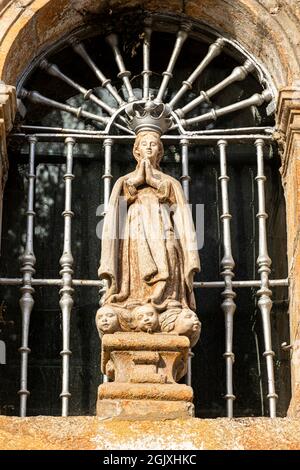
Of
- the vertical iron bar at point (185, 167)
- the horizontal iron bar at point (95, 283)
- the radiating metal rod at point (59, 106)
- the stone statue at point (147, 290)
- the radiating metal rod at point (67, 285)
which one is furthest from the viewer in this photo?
the radiating metal rod at point (59, 106)

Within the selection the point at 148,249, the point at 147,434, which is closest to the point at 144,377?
the point at 147,434

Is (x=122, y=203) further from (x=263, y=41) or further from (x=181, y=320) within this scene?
(x=263, y=41)

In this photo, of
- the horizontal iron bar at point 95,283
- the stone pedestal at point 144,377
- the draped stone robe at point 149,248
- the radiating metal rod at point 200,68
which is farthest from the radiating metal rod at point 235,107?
the stone pedestal at point 144,377

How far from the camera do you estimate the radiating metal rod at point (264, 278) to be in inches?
460

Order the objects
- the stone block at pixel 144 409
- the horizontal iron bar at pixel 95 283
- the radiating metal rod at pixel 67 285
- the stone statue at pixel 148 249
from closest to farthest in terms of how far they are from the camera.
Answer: the stone block at pixel 144 409 < the stone statue at pixel 148 249 < the radiating metal rod at pixel 67 285 < the horizontal iron bar at pixel 95 283

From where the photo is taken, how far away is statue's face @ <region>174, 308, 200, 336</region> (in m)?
10.6

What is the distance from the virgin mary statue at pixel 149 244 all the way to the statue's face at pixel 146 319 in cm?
10

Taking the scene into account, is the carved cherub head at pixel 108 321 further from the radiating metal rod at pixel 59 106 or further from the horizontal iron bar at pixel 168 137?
the radiating metal rod at pixel 59 106

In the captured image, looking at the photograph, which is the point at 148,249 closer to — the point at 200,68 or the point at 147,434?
the point at 147,434

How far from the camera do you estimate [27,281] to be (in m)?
12.0

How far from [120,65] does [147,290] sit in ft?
8.98

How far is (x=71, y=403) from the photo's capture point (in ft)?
38.8

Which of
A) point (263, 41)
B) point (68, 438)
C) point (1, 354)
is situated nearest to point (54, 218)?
point (1, 354)

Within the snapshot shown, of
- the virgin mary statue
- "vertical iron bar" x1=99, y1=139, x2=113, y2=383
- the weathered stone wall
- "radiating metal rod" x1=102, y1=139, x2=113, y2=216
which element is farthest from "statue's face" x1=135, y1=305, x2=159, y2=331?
"radiating metal rod" x1=102, y1=139, x2=113, y2=216
